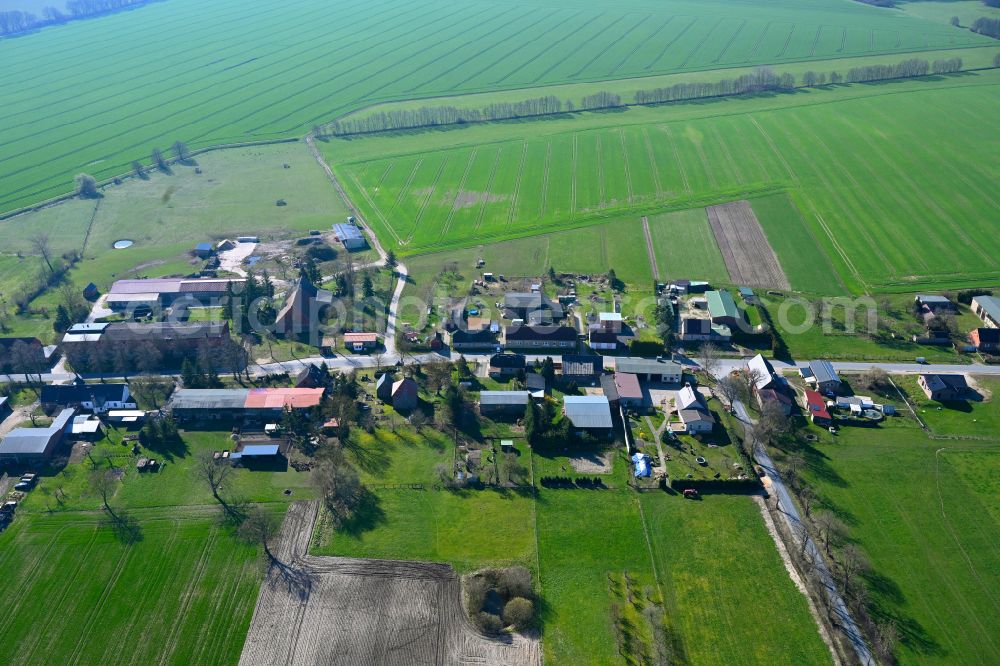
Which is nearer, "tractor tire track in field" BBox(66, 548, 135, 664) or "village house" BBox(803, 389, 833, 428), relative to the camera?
"tractor tire track in field" BBox(66, 548, 135, 664)

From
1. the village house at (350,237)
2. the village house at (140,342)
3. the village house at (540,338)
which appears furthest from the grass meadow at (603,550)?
the village house at (350,237)

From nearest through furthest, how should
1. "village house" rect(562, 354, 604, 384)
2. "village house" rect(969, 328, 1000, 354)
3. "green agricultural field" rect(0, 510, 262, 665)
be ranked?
"green agricultural field" rect(0, 510, 262, 665) → "village house" rect(562, 354, 604, 384) → "village house" rect(969, 328, 1000, 354)

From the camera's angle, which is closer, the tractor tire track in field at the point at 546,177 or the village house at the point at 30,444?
the village house at the point at 30,444

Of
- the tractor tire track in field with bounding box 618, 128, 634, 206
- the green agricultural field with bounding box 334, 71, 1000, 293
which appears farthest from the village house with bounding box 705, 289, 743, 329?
the tractor tire track in field with bounding box 618, 128, 634, 206

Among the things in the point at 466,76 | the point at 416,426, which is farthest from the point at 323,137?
the point at 416,426

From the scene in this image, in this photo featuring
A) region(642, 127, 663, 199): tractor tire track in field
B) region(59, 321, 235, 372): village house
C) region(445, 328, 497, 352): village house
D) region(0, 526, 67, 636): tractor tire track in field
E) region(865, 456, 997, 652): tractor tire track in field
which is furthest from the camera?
region(642, 127, 663, 199): tractor tire track in field

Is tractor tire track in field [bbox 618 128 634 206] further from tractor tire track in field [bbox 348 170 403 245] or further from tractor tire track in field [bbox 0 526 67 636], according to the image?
tractor tire track in field [bbox 0 526 67 636]

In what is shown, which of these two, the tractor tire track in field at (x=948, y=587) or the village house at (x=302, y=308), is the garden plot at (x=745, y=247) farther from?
the village house at (x=302, y=308)
